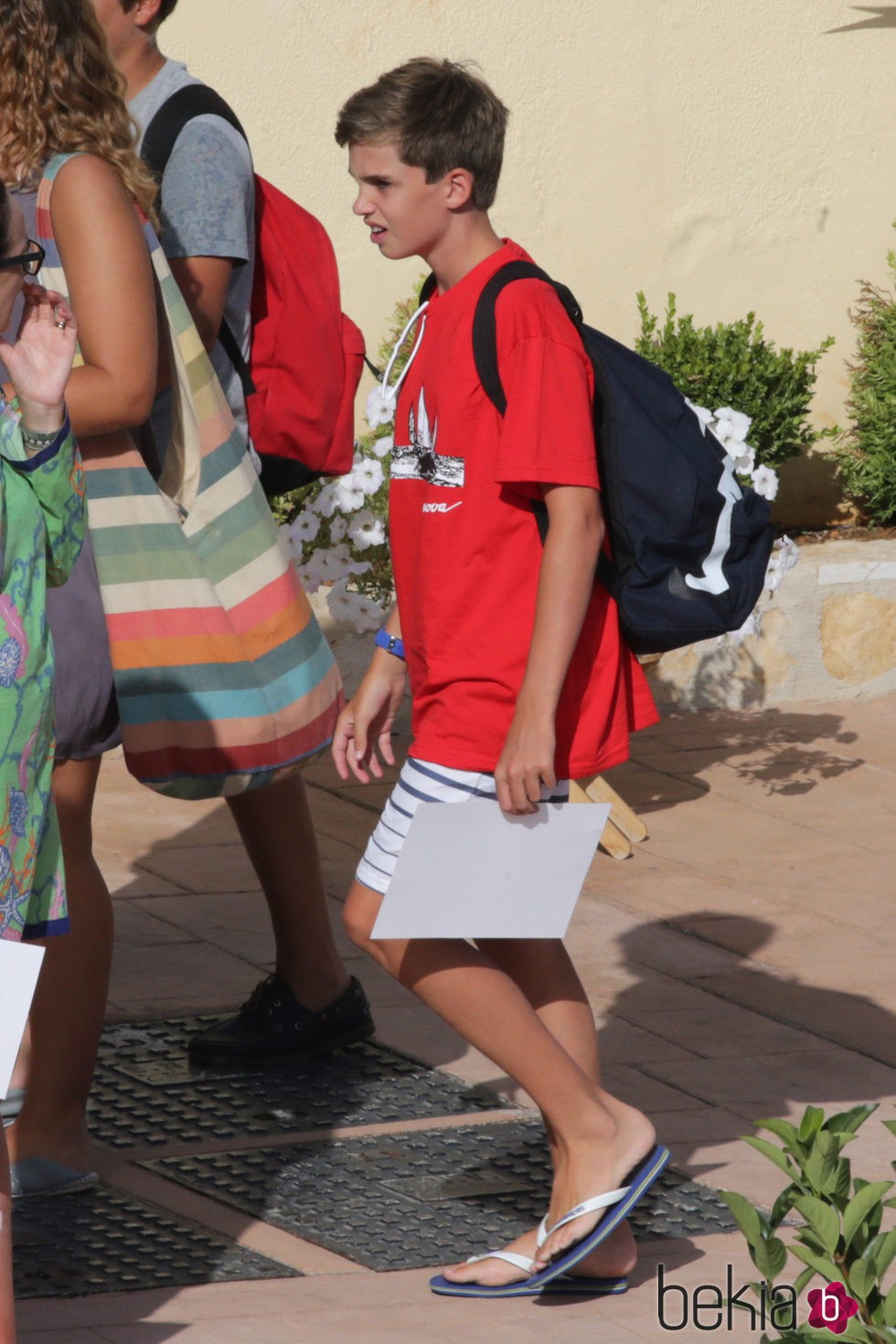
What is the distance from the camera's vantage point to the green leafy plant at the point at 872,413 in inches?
311

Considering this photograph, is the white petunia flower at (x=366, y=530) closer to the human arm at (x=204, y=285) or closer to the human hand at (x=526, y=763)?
the human arm at (x=204, y=285)

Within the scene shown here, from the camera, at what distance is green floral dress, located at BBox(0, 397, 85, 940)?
2488mm

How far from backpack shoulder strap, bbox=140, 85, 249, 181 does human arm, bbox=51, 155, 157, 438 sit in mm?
525

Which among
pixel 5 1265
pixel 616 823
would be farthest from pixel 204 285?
pixel 616 823

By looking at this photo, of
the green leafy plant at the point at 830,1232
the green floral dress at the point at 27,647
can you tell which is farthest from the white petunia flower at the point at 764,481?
the green leafy plant at the point at 830,1232

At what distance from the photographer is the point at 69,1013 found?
134 inches

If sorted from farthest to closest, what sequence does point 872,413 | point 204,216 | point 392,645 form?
point 872,413 → point 204,216 → point 392,645

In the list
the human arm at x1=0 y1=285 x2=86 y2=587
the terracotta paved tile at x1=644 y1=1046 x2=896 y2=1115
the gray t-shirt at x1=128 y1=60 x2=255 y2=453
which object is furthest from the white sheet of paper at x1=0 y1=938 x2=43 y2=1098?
the terracotta paved tile at x1=644 y1=1046 x2=896 y2=1115

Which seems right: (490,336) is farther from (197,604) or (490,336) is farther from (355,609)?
(355,609)

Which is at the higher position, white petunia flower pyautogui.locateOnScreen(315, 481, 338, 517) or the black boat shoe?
white petunia flower pyautogui.locateOnScreen(315, 481, 338, 517)

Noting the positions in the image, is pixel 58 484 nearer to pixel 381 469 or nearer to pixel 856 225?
pixel 381 469

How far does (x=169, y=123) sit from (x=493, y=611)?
126 cm

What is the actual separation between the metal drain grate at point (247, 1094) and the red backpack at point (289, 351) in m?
1.20

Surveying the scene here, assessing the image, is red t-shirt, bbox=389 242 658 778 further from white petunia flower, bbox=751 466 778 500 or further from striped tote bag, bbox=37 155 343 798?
white petunia flower, bbox=751 466 778 500
